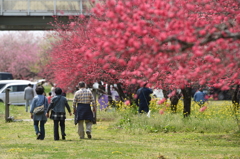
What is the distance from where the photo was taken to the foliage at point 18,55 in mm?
68500

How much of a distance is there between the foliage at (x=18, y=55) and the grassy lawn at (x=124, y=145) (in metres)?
53.4

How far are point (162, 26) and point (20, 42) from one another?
250 feet

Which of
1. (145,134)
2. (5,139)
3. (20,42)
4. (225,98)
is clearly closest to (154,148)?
(145,134)

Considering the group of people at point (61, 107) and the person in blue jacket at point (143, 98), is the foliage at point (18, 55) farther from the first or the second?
the group of people at point (61, 107)

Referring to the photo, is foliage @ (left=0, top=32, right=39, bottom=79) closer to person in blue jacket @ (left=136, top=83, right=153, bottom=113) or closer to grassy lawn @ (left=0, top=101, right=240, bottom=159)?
person in blue jacket @ (left=136, top=83, right=153, bottom=113)

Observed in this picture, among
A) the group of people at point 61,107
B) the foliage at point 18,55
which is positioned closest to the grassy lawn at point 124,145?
the group of people at point 61,107

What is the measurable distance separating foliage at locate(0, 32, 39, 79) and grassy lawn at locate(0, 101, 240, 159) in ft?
175

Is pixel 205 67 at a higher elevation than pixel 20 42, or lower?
lower

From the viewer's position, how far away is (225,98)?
3959 cm

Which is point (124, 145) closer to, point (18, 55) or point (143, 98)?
point (143, 98)

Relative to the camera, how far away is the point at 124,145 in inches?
446

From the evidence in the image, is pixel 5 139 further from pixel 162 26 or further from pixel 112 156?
pixel 162 26

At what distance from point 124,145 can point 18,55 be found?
199 ft

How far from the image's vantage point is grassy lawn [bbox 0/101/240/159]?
378 inches
